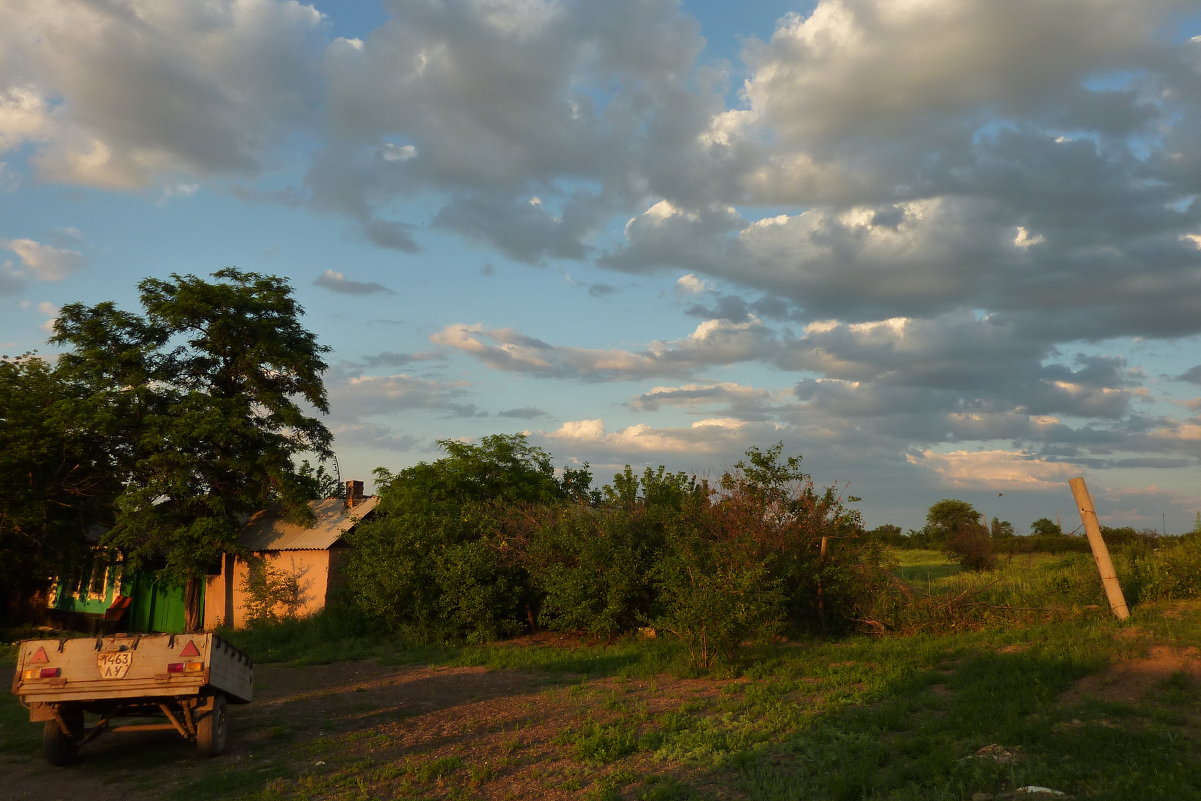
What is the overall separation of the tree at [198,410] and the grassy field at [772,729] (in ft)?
30.7

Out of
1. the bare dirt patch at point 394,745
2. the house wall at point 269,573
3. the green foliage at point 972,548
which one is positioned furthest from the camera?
the green foliage at point 972,548

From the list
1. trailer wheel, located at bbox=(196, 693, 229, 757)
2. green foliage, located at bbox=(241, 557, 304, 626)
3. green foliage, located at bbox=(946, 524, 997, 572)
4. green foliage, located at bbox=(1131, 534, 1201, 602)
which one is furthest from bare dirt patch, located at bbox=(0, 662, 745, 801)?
green foliage, located at bbox=(946, 524, 997, 572)

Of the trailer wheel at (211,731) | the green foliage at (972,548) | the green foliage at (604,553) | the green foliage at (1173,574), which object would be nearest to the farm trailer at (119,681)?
the trailer wheel at (211,731)

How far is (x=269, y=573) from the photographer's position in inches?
918

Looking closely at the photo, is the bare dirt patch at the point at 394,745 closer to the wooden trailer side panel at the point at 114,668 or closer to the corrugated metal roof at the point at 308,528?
the wooden trailer side panel at the point at 114,668

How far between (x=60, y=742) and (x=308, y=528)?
49.1ft

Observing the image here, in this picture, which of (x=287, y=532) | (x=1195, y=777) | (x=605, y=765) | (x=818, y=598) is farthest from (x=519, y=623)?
(x=1195, y=777)

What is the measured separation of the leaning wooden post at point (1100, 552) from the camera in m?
11.7

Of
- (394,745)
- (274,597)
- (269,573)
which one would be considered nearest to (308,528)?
(269,573)

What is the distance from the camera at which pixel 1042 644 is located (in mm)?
11000

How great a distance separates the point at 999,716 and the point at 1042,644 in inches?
126

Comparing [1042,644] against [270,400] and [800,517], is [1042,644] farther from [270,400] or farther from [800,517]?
[270,400]

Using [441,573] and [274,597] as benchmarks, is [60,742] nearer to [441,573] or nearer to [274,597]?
[441,573]

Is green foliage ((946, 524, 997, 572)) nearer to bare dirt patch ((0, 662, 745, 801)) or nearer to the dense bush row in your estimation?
the dense bush row
